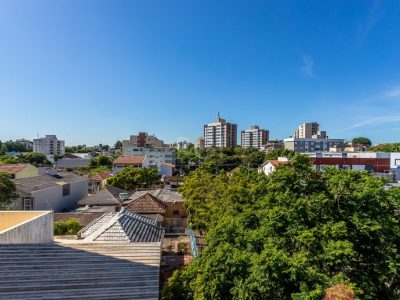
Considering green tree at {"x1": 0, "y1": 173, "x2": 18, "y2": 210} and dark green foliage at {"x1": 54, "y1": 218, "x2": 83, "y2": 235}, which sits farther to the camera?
green tree at {"x1": 0, "y1": 173, "x2": 18, "y2": 210}

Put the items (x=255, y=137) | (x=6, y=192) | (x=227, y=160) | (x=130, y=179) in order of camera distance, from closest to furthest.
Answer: (x=6, y=192) < (x=130, y=179) < (x=227, y=160) < (x=255, y=137)

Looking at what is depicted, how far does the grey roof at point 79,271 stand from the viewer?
7371mm

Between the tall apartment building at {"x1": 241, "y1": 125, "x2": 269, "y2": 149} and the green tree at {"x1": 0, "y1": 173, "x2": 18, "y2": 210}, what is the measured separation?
118 m

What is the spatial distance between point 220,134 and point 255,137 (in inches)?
740

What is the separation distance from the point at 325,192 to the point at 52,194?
25.5 m

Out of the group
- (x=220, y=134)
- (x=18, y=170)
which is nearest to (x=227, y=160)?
(x=18, y=170)

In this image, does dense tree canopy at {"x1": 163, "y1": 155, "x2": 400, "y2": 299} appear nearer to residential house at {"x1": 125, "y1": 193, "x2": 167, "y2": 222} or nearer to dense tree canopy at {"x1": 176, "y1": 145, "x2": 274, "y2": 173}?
residential house at {"x1": 125, "y1": 193, "x2": 167, "y2": 222}

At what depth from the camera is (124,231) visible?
42.4 feet

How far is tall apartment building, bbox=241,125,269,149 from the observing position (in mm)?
134625

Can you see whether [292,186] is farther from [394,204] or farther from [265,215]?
[394,204]

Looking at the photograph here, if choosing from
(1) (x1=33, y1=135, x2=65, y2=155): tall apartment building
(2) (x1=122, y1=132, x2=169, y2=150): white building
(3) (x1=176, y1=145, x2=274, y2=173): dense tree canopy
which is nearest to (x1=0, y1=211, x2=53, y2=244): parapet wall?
(3) (x1=176, y1=145, x2=274, y2=173): dense tree canopy

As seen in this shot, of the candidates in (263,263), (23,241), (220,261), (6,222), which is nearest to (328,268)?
(263,263)

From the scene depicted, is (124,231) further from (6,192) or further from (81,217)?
(6,192)

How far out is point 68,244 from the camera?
33.1 feet
